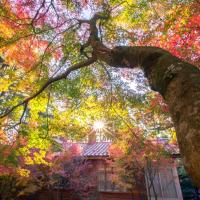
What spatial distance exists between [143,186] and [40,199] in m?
6.16

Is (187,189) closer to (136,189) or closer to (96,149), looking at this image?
(136,189)

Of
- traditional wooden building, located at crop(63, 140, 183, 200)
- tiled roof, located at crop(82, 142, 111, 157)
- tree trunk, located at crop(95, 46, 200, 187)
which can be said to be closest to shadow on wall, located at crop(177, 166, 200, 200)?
traditional wooden building, located at crop(63, 140, 183, 200)

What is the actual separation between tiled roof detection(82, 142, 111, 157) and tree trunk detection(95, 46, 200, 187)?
435 inches

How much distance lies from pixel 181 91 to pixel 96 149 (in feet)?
44.1

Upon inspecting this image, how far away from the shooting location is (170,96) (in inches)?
66.6

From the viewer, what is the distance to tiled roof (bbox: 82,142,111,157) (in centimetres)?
1332

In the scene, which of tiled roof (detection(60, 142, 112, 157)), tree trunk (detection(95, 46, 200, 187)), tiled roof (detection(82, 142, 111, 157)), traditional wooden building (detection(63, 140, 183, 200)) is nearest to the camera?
tree trunk (detection(95, 46, 200, 187))

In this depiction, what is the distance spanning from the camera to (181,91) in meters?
1.57

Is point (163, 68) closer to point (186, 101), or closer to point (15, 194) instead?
point (186, 101)

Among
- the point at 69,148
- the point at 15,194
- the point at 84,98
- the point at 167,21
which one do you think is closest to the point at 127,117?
the point at 84,98

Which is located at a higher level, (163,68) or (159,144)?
(159,144)

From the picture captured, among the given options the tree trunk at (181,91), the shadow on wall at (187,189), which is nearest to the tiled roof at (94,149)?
the shadow on wall at (187,189)

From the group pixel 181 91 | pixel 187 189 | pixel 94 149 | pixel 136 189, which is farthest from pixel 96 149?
pixel 181 91

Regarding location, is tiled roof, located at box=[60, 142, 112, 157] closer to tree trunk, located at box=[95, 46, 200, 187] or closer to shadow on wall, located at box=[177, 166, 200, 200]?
shadow on wall, located at box=[177, 166, 200, 200]
